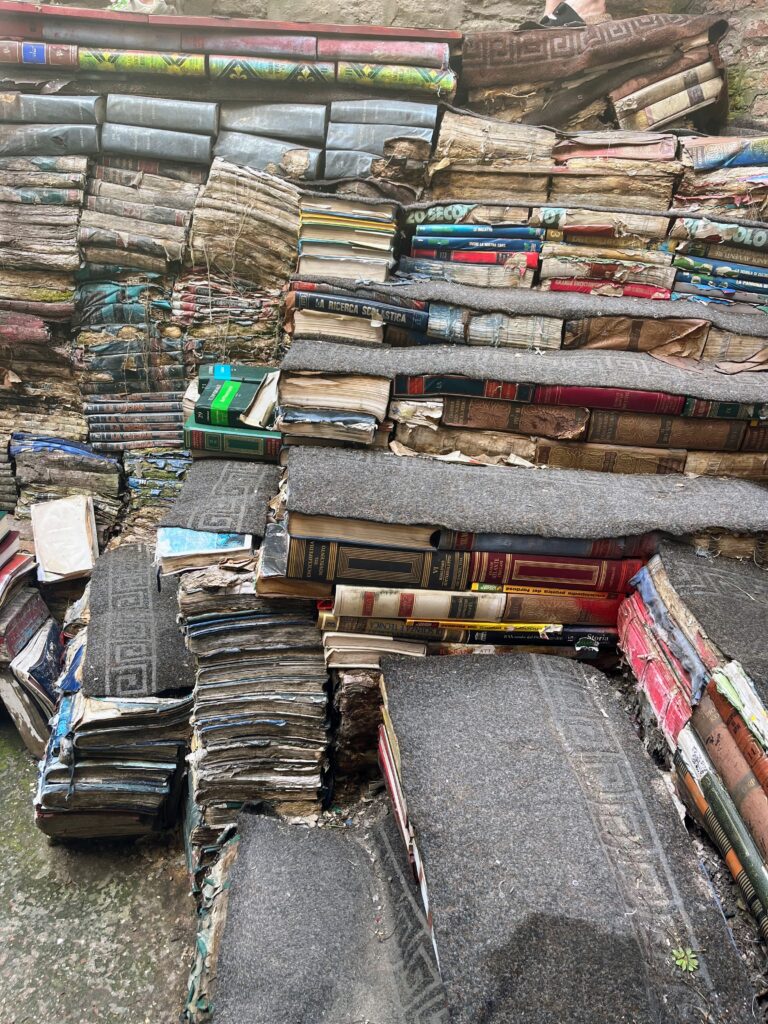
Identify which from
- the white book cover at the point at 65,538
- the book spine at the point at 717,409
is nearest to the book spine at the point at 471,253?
the book spine at the point at 717,409

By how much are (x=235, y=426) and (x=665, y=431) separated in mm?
1557

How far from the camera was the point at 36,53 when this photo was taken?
123 inches

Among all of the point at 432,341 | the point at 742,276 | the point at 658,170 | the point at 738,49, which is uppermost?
the point at 738,49

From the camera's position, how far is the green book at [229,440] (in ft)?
8.29

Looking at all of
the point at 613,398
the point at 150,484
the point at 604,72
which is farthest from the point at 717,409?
the point at 150,484

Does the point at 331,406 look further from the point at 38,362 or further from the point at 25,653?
the point at 38,362

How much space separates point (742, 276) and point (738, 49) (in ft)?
4.99

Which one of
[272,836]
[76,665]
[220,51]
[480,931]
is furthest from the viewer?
[220,51]

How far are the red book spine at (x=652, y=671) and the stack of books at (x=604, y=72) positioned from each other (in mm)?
2734

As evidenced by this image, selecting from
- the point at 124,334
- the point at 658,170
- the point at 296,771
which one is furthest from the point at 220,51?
the point at 296,771

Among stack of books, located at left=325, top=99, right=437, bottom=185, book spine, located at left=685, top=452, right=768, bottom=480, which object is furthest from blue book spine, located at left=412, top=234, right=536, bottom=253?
book spine, located at left=685, top=452, right=768, bottom=480

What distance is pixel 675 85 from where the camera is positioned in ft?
10.6

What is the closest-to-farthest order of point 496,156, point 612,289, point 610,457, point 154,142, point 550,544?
point 550,544 → point 610,457 → point 612,289 → point 496,156 → point 154,142

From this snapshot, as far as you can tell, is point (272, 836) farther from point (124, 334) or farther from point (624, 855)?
point (124, 334)
